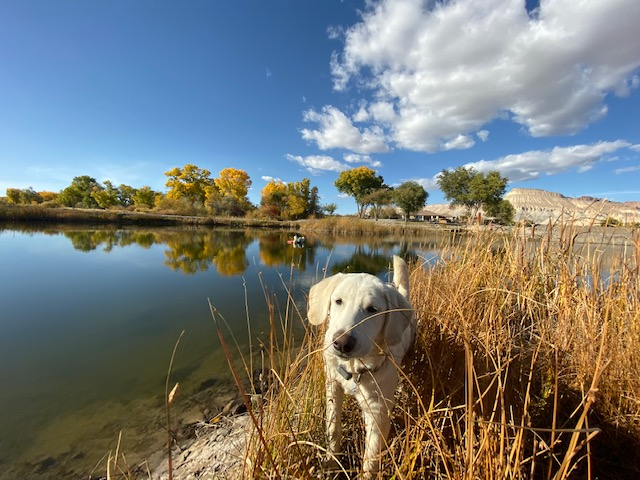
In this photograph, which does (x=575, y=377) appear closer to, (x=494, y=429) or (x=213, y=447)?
(x=494, y=429)

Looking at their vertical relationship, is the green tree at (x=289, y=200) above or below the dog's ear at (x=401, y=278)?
above

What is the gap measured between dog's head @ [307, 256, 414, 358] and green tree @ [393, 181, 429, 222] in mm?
44315

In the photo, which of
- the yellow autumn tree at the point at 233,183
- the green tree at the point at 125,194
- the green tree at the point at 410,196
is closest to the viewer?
the green tree at the point at 410,196

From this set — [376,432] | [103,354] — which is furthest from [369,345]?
[103,354]

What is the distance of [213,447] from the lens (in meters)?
2.70

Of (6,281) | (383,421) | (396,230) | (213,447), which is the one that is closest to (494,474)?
(383,421)

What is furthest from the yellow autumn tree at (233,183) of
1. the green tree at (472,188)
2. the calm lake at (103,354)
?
the calm lake at (103,354)

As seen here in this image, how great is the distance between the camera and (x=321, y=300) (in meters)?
1.86

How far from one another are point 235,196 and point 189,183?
983cm

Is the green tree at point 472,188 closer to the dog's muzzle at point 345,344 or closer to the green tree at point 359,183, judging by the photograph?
the green tree at point 359,183

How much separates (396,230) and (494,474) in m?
33.8

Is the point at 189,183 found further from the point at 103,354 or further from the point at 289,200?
the point at 103,354

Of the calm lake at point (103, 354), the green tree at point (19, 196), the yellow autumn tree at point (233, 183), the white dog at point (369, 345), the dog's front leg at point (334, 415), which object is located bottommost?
the calm lake at point (103, 354)

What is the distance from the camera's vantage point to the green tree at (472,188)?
1336 inches
